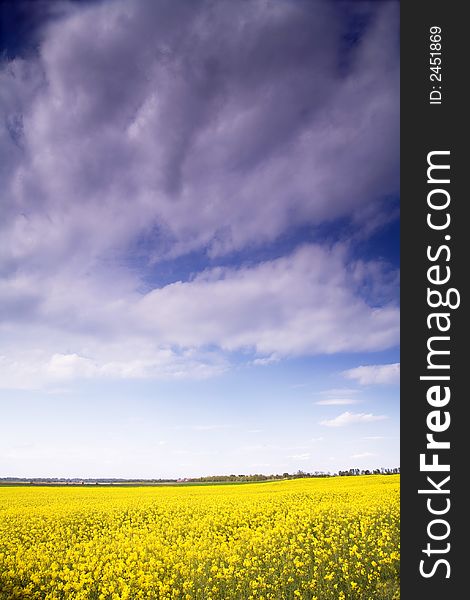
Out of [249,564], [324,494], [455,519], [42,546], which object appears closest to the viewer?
[455,519]

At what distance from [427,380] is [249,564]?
20.4 feet

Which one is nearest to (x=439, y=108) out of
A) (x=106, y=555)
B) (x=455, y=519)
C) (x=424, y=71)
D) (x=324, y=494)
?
(x=424, y=71)

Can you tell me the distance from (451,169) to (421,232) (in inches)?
47.5

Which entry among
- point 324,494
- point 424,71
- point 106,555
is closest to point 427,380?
point 424,71

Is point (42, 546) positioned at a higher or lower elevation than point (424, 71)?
lower

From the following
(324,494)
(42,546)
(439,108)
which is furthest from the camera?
(324,494)

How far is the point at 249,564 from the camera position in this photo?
384 inches

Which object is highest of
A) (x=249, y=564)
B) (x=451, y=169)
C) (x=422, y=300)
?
(x=451, y=169)

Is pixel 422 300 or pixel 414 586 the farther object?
pixel 422 300

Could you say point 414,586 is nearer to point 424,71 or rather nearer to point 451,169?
point 451,169

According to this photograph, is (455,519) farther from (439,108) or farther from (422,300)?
(439,108)

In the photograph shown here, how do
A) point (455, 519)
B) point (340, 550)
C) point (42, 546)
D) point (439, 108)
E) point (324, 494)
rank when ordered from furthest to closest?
1. point (324, 494)
2. point (42, 546)
3. point (340, 550)
4. point (439, 108)
5. point (455, 519)

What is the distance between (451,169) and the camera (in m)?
7.32

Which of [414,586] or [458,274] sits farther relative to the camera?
[458,274]
